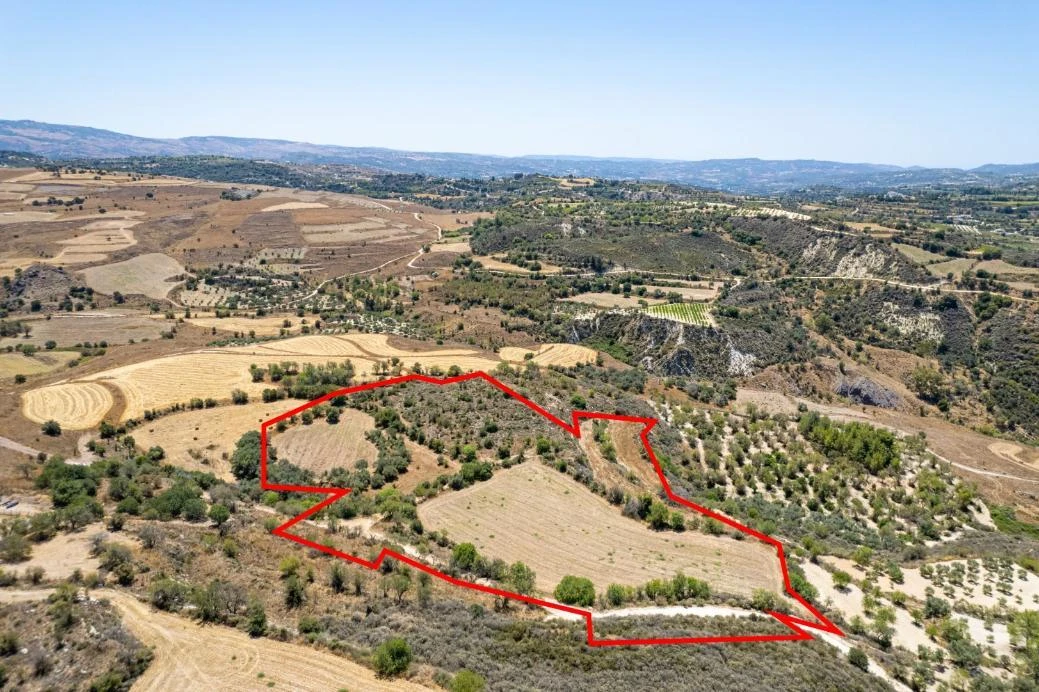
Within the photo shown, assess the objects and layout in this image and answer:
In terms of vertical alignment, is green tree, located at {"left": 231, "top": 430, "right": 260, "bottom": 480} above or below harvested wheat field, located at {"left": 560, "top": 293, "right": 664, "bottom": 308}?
below

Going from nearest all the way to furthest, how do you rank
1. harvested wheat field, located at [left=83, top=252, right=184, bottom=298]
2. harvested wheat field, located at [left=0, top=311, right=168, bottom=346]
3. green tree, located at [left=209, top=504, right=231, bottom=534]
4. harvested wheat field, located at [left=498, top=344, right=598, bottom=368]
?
green tree, located at [left=209, top=504, right=231, bottom=534] < harvested wheat field, located at [left=498, top=344, right=598, bottom=368] < harvested wheat field, located at [left=0, top=311, right=168, bottom=346] < harvested wheat field, located at [left=83, top=252, right=184, bottom=298]

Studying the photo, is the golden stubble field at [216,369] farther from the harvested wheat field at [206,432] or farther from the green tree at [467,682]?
the green tree at [467,682]

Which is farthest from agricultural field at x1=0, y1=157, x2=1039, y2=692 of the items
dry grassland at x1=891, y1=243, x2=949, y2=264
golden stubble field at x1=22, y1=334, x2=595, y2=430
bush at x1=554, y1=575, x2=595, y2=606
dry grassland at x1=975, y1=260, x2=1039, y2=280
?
bush at x1=554, y1=575, x2=595, y2=606

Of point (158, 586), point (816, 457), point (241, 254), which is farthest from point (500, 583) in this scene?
point (241, 254)

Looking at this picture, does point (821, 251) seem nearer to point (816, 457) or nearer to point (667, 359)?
point (667, 359)

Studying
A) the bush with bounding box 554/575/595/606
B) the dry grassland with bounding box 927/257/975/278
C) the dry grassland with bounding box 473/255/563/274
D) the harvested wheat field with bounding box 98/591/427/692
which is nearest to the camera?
the harvested wheat field with bounding box 98/591/427/692

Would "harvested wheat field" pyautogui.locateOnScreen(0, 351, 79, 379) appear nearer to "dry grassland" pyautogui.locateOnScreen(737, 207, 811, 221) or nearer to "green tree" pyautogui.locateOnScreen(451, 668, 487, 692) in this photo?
"green tree" pyautogui.locateOnScreen(451, 668, 487, 692)

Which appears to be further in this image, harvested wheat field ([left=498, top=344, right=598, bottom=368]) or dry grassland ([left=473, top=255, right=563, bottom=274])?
dry grassland ([left=473, top=255, right=563, bottom=274])
